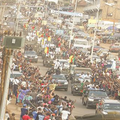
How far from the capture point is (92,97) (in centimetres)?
3002

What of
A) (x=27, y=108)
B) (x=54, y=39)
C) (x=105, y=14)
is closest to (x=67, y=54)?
(x=54, y=39)

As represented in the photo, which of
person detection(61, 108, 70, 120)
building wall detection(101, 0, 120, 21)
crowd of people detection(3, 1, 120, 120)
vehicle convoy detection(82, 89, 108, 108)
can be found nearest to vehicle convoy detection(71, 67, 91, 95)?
crowd of people detection(3, 1, 120, 120)

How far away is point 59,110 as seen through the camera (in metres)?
22.1

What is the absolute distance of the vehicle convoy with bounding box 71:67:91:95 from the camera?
35219mm

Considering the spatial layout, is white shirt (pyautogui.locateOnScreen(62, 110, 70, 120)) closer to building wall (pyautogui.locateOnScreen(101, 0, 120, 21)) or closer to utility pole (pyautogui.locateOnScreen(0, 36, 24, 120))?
utility pole (pyautogui.locateOnScreen(0, 36, 24, 120))

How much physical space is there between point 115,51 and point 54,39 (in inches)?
300

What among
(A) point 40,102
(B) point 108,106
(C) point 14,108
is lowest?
(C) point 14,108

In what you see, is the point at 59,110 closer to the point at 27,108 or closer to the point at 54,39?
the point at 27,108

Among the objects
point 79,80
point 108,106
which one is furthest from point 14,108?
point 79,80

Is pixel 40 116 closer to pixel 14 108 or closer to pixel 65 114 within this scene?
pixel 65 114

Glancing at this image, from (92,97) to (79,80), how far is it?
733cm

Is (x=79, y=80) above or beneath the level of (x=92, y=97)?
beneath

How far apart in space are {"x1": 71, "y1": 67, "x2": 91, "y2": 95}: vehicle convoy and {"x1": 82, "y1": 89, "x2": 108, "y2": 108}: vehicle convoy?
3805 mm

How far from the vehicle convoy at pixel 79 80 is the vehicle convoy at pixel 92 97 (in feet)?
12.5
